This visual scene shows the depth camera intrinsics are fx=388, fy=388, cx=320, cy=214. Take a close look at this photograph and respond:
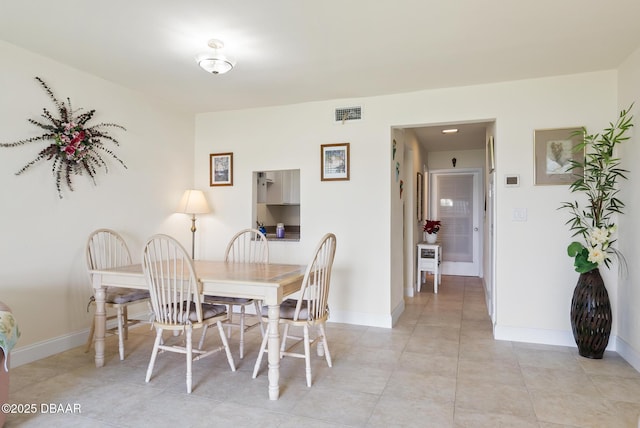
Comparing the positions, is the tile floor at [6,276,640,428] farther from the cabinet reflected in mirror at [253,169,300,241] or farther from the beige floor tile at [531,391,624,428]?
the cabinet reflected in mirror at [253,169,300,241]

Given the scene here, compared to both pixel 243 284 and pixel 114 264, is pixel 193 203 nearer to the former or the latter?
pixel 114 264

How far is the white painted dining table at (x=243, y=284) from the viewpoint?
234 cm

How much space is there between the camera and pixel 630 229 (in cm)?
293

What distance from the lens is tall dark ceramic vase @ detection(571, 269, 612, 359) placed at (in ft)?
9.71

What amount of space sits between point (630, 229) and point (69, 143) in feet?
14.6

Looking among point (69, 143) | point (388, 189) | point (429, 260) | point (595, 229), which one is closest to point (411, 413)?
point (595, 229)

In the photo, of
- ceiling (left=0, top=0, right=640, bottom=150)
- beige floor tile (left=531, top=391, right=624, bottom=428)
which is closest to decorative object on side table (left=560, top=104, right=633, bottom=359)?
ceiling (left=0, top=0, right=640, bottom=150)

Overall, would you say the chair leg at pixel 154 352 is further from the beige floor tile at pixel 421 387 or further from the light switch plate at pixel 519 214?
the light switch plate at pixel 519 214

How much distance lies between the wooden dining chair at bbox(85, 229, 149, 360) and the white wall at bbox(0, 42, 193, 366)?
0.12 metres

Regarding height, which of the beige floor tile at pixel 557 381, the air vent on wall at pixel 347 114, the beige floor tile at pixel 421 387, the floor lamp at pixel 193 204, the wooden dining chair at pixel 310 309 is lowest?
the beige floor tile at pixel 557 381

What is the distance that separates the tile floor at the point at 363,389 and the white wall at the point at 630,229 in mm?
205

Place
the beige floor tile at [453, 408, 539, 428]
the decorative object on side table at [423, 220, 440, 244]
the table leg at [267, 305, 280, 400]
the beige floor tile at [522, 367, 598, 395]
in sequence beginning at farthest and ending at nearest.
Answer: the decorative object on side table at [423, 220, 440, 244] < the beige floor tile at [522, 367, 598, 395] < the table leg at [267, 305, 280, 400] < the beige floor tile at [453, 408, 539, 428]

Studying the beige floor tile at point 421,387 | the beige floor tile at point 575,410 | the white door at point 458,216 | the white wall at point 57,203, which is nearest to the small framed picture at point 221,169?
the white wall at point 57,203

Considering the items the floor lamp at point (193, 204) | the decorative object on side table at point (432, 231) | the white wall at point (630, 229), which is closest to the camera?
the white wall at point (630, 229)
